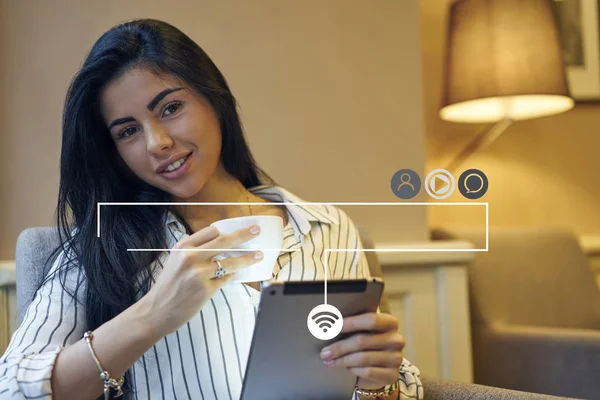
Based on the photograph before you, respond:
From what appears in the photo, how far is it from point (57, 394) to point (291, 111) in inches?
14.6

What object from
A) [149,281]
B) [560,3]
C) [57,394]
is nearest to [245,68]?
[149,281]

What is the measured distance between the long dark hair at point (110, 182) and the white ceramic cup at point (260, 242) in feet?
0.30

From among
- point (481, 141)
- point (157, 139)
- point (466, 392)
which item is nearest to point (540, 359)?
point (466, 392)

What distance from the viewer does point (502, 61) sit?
74 centimetres

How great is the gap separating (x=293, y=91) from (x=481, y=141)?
0.78 feet

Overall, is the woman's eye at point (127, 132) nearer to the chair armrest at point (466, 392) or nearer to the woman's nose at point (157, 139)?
the woman's nose at point (157, 139)

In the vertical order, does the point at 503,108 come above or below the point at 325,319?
above

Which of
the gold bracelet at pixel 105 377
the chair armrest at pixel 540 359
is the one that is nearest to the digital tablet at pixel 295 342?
the gold bracelet at pixel 105 377

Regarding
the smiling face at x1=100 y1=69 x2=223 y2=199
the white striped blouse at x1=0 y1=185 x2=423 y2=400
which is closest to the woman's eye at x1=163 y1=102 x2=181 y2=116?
the smiling face at x1=100 y1=69 x2=223 y2=199

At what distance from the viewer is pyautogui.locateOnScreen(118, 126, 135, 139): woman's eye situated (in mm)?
569

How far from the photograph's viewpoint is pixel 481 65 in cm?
76

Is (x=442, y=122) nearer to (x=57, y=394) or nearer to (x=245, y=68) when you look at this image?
(x=245, y=68)

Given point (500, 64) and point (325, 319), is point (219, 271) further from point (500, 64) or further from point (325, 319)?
point (500, 64)

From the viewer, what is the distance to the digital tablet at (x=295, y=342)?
507 mm
